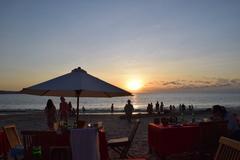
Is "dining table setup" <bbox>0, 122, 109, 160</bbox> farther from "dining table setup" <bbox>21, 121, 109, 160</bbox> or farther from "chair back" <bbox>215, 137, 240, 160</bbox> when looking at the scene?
"chair back" <bbox>215, 137, 240, 160</bbox>

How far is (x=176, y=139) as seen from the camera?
8.68 meters

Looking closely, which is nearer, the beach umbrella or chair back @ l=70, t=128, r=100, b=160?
chair back @ l=70, t=128, r=100, b=160

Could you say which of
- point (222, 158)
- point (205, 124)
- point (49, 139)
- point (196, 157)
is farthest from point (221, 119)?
point (222, 158)

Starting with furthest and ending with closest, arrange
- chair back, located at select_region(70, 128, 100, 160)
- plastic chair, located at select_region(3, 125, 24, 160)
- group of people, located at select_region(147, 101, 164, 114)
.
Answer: group of people, located at select_region(147, 101, 164, 114) < plastic chair, located at select_region(3, 125, 24, 160) < chair back, located at select_region(70, 128, 100, 160)

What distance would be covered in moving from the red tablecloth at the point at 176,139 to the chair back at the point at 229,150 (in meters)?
5.20

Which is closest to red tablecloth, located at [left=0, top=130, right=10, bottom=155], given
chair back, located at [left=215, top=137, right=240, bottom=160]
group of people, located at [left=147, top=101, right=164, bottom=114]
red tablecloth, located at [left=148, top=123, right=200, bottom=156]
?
red tablecloth, located at [left=148, top=123, right=200, bottom=156]

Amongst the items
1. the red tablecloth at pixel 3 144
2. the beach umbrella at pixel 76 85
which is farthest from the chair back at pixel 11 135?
the beach umbrella at pixel 76 85

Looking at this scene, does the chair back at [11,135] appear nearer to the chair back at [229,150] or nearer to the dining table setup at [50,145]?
the dining table setup at [50,145]

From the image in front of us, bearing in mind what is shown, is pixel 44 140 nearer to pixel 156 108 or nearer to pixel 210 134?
pixel 210 134

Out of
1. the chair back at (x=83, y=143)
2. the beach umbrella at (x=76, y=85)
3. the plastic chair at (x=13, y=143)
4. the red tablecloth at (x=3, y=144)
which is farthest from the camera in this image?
the red tablecloth at (x=3, y=144)

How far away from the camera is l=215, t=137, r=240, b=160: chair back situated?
122 inches

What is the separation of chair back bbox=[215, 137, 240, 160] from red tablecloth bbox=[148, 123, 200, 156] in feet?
17.1

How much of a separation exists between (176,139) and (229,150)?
5.50 metres

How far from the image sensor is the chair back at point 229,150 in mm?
3102
